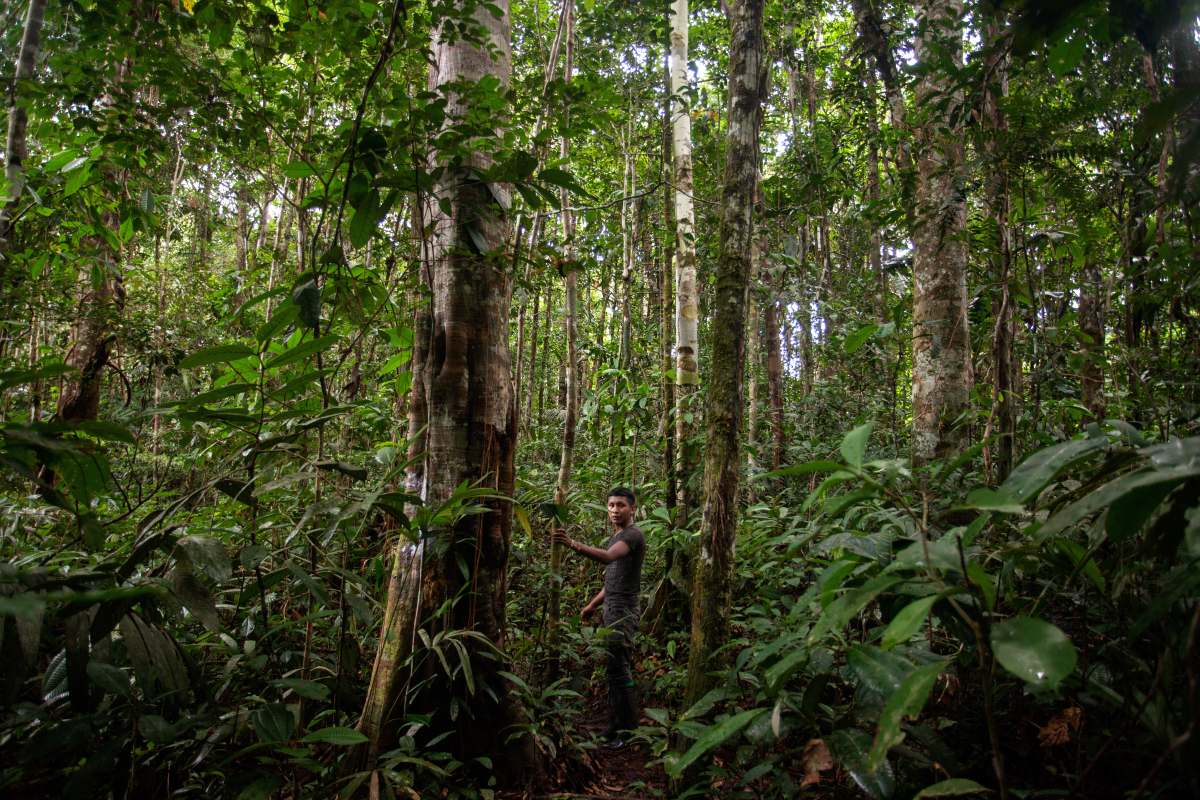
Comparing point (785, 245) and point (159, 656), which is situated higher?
point (785, 245)

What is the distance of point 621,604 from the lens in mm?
4125

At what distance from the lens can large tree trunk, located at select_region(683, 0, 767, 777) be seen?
8.22 ft

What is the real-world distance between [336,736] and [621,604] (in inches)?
105

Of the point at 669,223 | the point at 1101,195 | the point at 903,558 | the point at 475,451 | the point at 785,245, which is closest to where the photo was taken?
the point at 903,558

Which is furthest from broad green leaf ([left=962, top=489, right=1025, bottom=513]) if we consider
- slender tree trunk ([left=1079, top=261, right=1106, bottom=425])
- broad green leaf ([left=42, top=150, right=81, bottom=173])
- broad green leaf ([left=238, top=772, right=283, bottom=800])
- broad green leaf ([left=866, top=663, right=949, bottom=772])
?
slender tree trunk ([left=1079, top=261, right=1106, bottom=425])

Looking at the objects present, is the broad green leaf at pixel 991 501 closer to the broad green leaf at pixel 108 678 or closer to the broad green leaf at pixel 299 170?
the broad green leaf at pixel 108 678

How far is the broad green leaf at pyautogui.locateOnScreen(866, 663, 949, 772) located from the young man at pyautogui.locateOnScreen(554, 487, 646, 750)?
2.59 meters

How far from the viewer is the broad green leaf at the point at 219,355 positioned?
1634mm

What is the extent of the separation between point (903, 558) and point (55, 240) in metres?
5.04

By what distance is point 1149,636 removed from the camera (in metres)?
1.57

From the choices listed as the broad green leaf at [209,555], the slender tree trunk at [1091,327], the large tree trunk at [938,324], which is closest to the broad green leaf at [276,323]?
the broad green leaf at [209,555]

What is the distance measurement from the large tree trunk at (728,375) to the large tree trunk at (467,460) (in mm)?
924

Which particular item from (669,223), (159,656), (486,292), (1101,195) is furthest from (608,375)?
(159,656)

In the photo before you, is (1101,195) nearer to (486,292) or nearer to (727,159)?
(727,159)
